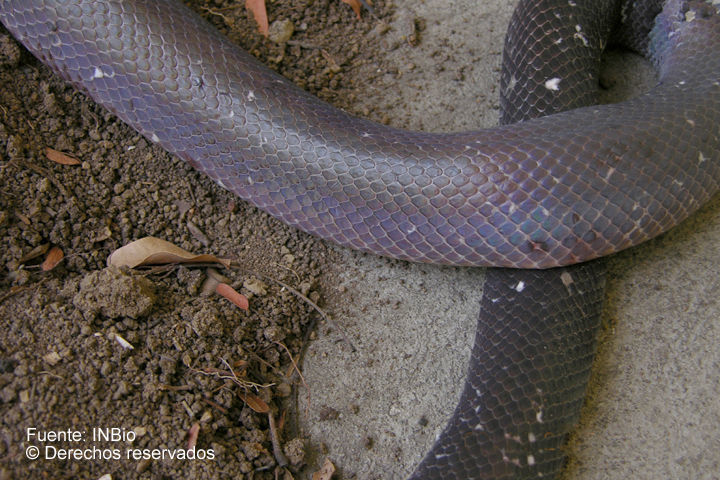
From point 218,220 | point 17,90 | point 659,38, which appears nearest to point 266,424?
point 218,220

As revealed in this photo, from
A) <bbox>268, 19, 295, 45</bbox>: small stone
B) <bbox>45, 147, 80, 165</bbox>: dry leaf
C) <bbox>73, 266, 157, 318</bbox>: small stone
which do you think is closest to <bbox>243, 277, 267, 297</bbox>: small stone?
<bbox>73, 266, 157, 318</bbox>: small stone

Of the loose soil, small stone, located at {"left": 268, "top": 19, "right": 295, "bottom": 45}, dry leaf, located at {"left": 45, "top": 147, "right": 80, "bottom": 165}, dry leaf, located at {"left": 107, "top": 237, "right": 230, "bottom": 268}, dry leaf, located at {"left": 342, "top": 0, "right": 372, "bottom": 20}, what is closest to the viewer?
the loose soil

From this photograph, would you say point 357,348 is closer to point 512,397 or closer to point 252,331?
point 252,331

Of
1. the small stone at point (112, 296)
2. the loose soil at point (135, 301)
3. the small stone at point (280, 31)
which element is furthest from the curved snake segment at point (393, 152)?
the small stone at point (112, 296)

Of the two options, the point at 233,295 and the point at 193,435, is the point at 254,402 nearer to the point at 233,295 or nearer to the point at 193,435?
the point at 193,435

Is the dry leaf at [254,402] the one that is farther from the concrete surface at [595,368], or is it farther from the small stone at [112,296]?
the small stone at [112,296]

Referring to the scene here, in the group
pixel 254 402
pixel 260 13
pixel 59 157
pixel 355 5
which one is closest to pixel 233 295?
pixel 254 402

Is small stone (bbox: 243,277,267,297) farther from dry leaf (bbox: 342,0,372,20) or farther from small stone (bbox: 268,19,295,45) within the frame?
dry leaf (bbox: 342,0,372,20)
